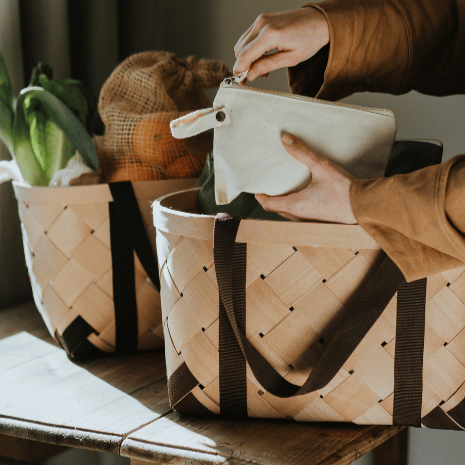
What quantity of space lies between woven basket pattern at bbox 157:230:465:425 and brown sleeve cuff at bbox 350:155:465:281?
4cm

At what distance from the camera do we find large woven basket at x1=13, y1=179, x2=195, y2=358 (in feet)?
2.15

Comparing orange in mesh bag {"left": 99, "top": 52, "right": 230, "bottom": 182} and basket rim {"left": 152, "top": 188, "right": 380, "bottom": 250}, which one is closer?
basket rim {"left": 152, "top": 188, "right": 380, "bottom": 250}

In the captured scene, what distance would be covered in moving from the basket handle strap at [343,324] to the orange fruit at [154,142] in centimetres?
25

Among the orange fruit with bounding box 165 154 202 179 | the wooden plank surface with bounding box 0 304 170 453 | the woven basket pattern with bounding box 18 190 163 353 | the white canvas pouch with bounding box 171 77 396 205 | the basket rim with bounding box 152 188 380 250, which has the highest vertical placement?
the white canvas pouch with bounding box 171 77 396 205

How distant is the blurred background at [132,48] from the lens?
2.60 ft

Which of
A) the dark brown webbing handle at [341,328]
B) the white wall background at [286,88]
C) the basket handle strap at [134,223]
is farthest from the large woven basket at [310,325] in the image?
the white wall background at [286,88]

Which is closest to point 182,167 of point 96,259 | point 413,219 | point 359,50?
point 96,259

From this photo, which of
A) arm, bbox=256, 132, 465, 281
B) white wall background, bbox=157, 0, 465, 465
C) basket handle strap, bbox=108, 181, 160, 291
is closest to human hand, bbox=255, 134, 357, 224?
arm, bbox=256, 132, 465, 281

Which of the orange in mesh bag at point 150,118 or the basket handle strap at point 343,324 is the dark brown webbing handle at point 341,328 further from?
the orange in mesh bag at point 150,118

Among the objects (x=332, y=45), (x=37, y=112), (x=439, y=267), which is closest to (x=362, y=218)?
(x=439, y=267)

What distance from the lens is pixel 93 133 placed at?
0.79 m

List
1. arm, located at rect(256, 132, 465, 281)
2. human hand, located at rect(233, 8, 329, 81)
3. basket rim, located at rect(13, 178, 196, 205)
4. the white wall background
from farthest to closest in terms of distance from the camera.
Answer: the white wall background → basket rim, located at rect(13, 178, 196, 205) → human hand, located at rect(233, 8, 329, 81) → arm, located at rect(256, 132, 465, 281)

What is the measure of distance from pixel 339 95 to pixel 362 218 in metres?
0.24

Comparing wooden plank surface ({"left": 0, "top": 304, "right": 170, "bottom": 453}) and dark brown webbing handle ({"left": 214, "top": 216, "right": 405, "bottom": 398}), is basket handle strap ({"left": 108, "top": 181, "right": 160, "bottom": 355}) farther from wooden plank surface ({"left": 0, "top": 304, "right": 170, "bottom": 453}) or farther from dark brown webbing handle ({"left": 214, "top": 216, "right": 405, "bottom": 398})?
dark brown webbing handle ({"left": 214, "top": 216, "right": 405, "bottom": 398})
